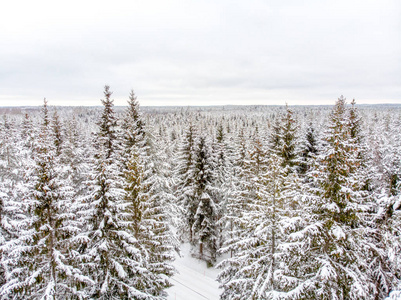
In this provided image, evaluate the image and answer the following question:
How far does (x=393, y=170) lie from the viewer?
14.0 metres

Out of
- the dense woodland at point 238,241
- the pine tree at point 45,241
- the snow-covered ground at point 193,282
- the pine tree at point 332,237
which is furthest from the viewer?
the snow-covered ground at point 193,282

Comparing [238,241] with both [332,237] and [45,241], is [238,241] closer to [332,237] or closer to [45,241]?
[332,237]

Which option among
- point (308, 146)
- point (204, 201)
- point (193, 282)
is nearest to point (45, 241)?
point (204, 201)

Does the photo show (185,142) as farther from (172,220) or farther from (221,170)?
(172,220)

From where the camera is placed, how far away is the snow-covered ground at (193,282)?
66.5 feet

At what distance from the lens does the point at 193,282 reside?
869 inches

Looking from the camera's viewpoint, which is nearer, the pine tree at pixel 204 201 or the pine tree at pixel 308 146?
the pine tree at pixel 204 201

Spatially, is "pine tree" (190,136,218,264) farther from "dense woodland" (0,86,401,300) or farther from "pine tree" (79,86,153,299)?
"pine tree" (79,86,153,299)

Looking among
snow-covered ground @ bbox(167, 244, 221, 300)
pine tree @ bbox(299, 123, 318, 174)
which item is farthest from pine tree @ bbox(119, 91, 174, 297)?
pine tree @ bbox(299, 123, 318, 174)

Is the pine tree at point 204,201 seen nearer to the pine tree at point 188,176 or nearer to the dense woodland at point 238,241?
the pine tree at point 188,176

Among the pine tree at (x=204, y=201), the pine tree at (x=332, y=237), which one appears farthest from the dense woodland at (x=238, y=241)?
the pine tree at (x=204, y=201)

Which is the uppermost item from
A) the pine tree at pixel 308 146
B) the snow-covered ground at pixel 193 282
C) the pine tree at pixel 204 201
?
the pine tree at pixel 308 146

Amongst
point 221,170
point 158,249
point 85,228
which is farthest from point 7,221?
point 221,170

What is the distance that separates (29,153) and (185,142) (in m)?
13.7
